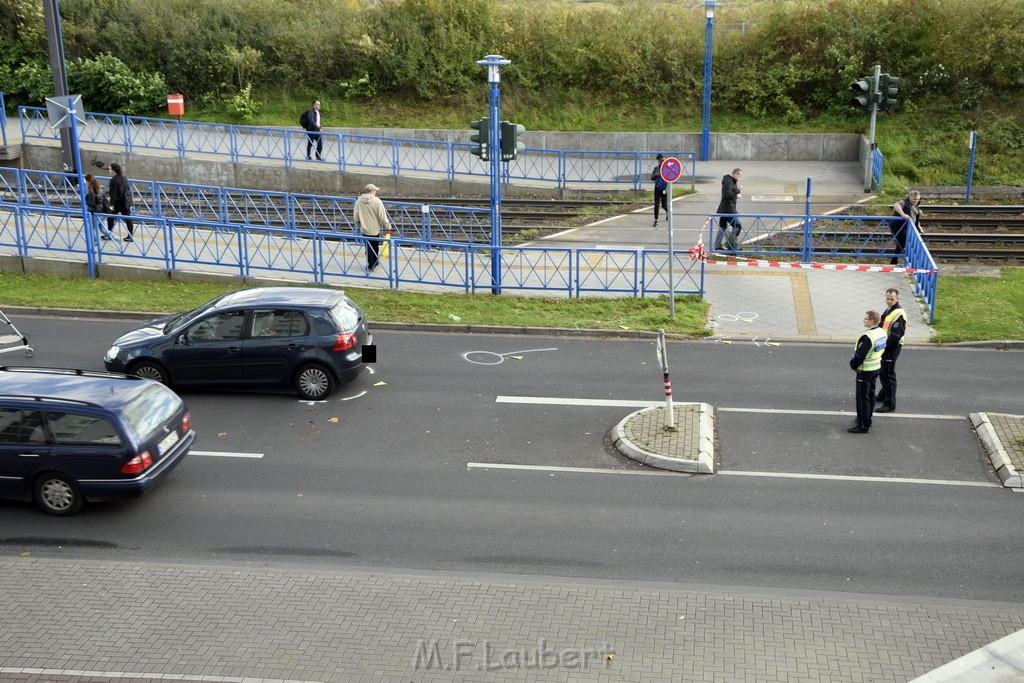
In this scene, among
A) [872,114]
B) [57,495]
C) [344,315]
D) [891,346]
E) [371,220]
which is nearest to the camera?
[57,495]

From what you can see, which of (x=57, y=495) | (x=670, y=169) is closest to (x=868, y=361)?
(x=670, y=169)

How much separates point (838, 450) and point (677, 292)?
7.06m

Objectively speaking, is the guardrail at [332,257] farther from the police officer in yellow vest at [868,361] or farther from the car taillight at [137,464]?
the car taillight at [137,464]

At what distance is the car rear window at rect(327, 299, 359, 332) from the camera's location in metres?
13.8

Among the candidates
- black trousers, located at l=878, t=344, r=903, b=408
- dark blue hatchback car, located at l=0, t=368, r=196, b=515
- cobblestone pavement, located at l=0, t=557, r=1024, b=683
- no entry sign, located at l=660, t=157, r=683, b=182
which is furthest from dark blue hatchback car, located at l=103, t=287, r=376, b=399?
black trousers, located at l=878, t=344, r=903, b=408

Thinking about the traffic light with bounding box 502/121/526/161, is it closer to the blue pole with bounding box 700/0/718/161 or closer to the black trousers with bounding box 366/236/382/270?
the black trousers with bounding box 366/236/382/270

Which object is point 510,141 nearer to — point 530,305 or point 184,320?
point 530,305

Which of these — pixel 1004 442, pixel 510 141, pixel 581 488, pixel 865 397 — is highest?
pixel 510 141

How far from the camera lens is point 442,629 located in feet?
27.9

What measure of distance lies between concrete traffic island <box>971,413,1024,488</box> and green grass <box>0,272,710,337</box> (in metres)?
5.03

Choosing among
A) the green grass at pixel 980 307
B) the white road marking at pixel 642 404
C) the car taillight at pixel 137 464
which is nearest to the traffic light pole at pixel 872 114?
the green grass at pixel 980 307

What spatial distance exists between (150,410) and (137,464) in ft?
2.29

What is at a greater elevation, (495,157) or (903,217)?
(495,157)

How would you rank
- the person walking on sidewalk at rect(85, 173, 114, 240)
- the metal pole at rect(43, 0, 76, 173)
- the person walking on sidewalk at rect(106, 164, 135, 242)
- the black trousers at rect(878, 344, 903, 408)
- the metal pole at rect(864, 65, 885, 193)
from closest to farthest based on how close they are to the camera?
1. the black trousers at rect(878, 344, 903, 408)
2. the person walking on sidewalk at rect(85, 173, 114, 240)
3. the person walking on sidewalk at rect(106, 164, 135, 242)
4. the metal pole at rect(43, 0, 76, 173)
5. the metal pole at rect(864, 65, 885, 193)
